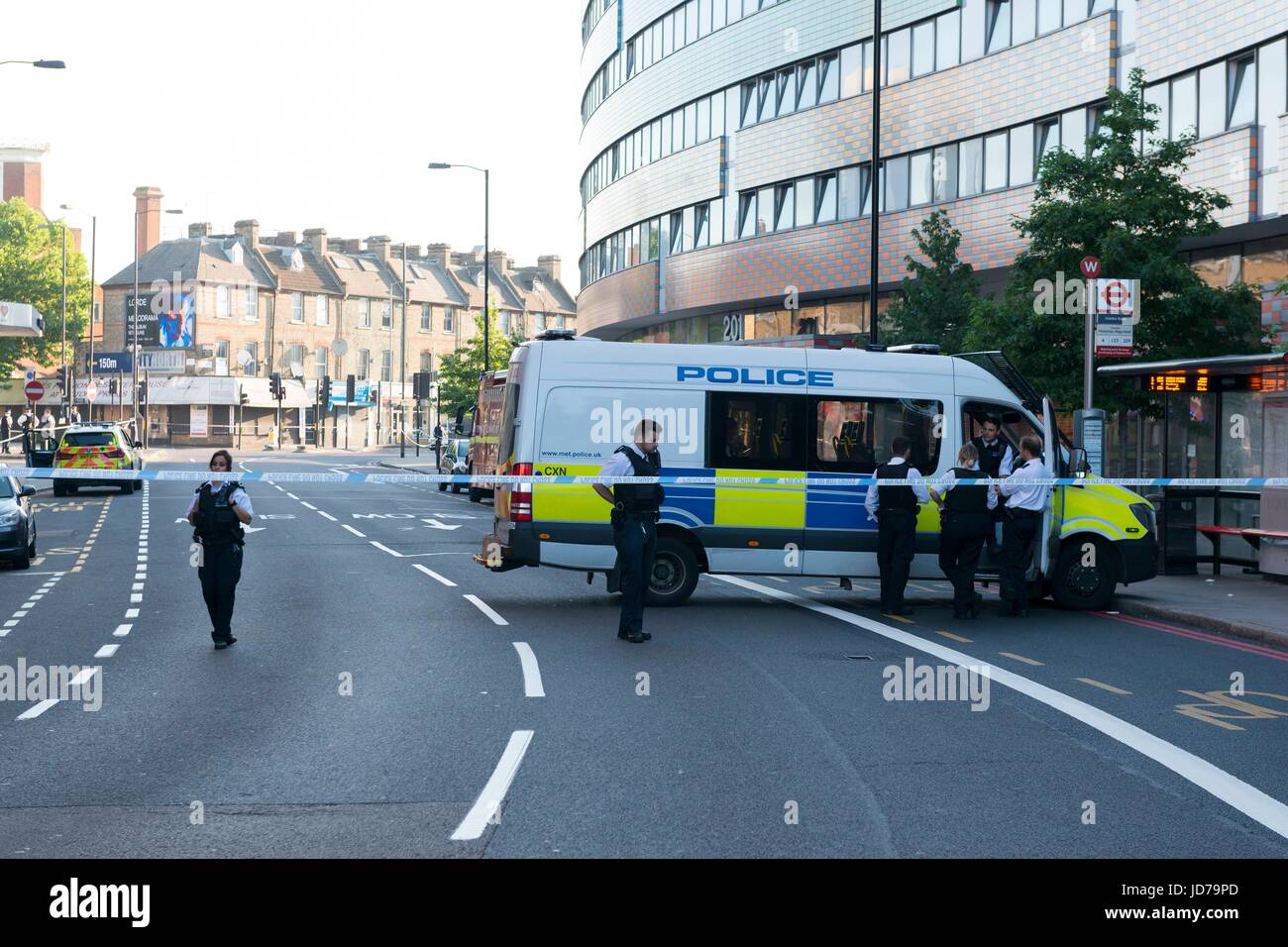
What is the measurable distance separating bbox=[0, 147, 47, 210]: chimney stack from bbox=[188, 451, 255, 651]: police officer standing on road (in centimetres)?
9498

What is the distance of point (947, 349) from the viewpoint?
28734mm

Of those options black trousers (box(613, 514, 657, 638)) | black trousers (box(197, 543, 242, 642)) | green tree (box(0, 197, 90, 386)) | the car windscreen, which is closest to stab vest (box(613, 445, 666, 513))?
black trousers (box(613, 514, 657, 638))

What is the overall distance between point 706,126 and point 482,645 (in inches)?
1431

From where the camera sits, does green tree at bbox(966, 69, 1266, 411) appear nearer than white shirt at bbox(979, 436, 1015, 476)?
→ No

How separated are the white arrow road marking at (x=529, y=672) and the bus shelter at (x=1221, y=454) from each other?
401 inches

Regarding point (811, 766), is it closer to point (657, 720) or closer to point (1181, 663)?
point (657, 720)

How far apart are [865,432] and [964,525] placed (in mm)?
1674

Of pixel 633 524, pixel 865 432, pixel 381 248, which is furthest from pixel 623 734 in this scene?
pixel 381 248

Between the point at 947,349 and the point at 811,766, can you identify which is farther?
the point at 947,349

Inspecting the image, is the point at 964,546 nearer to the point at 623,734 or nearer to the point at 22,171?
the point at 623,734

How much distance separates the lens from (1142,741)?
28.3ft

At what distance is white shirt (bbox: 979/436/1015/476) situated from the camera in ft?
52.2

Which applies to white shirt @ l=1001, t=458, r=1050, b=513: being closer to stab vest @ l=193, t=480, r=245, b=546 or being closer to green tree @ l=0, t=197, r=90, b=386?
stab vest @ l=193, t=480, r=245, b=546
